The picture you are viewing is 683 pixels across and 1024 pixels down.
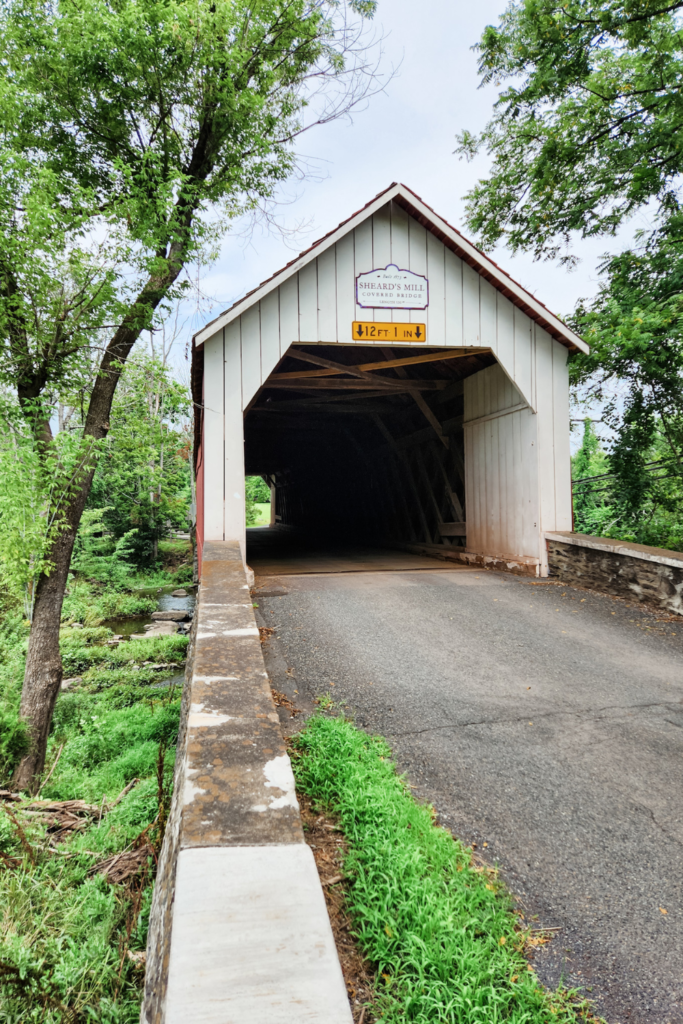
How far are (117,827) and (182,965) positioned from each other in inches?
135

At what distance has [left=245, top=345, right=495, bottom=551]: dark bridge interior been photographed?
9250mm

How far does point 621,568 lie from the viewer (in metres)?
5.81

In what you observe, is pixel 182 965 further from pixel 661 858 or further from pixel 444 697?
pixel 444 697

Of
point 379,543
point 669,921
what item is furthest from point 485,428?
point 669,921

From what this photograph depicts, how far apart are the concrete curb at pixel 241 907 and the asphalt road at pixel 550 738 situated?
91 cm

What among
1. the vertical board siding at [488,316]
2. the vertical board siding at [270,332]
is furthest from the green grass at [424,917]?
the vertical board siding at [488,316]

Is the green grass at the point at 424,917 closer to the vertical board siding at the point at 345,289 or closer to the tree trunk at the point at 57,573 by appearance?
the vertical board siding at the point at 345,289

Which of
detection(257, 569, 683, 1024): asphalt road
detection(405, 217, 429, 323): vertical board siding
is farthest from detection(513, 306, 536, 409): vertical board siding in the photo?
detection(257, 569, 683, 1024): asphalt road

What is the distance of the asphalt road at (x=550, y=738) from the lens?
1695mm

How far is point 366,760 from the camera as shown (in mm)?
2520

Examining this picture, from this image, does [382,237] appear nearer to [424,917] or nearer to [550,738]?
[550,738]

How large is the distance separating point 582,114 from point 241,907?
11.9 m

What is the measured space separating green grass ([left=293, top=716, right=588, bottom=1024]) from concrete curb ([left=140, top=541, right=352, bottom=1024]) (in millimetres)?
550

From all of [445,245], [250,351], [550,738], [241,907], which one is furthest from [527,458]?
[241,907]
